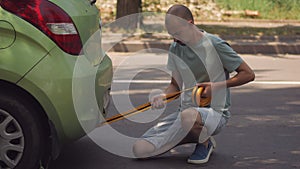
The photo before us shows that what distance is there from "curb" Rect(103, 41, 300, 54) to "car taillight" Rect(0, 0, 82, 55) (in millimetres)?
7932

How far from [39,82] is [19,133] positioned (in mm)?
377

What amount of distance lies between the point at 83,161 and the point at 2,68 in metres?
1.27

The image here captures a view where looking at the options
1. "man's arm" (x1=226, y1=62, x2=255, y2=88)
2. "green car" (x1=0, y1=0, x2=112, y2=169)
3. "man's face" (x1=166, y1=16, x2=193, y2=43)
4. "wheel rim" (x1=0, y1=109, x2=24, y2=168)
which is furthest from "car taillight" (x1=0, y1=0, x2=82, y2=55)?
"man's arm" (x1=226, y1=62, x2=255, y2=88)

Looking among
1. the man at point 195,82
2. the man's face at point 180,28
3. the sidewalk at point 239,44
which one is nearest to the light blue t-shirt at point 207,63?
the man at point 195,82

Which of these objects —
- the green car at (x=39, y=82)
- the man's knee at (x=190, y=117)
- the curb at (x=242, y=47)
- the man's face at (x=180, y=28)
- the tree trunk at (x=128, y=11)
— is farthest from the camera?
the tree trunk at (x=128, y=11)

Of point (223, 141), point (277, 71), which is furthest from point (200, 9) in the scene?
point (223, 141)

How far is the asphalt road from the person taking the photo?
18.8 feet

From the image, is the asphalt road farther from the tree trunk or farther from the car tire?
the tree trunk

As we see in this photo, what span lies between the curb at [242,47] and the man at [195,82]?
7.24m

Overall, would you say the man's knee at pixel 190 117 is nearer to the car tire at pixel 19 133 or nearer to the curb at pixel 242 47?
the car tire at pixel 19 133

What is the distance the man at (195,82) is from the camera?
5438mm

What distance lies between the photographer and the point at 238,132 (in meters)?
6.79

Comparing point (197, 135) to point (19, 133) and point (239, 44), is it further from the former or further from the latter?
point (239, 44)

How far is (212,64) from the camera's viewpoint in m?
5.54
